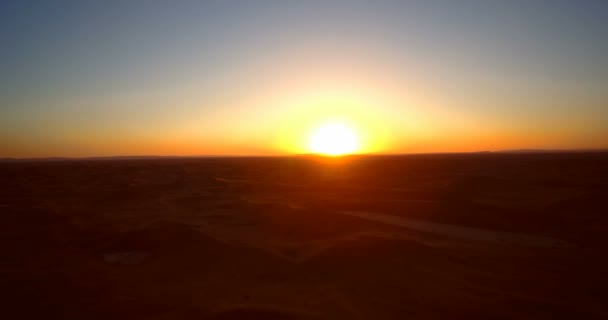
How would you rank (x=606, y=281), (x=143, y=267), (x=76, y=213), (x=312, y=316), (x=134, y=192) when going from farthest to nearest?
(x=134, y=192)
(x=76, y=213)
(x=143, y=267)
(x=606, y=281)
(x=312, y=316)

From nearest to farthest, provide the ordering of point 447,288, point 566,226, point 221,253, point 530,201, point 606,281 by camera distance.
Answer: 1. point 447,288
2. point 606,281
3. point 221,253
4. point 566,226
5. point 530,201

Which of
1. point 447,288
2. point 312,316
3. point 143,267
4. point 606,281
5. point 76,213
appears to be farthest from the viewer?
point 76,213

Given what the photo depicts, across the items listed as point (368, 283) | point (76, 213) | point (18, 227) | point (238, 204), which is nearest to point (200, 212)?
point (238, 204)

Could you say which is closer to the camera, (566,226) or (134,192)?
(566,226)

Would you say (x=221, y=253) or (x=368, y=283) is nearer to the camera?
(x=368, y=283)

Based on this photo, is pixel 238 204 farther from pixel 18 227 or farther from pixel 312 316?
pixel 312 316

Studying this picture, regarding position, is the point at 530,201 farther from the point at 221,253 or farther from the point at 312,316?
the point at 312,316

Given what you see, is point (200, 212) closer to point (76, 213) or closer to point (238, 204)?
point (238, 204)

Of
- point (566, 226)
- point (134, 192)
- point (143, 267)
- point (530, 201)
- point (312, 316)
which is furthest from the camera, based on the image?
point (134, 192)

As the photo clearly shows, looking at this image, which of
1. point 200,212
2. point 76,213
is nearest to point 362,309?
point 200,212
